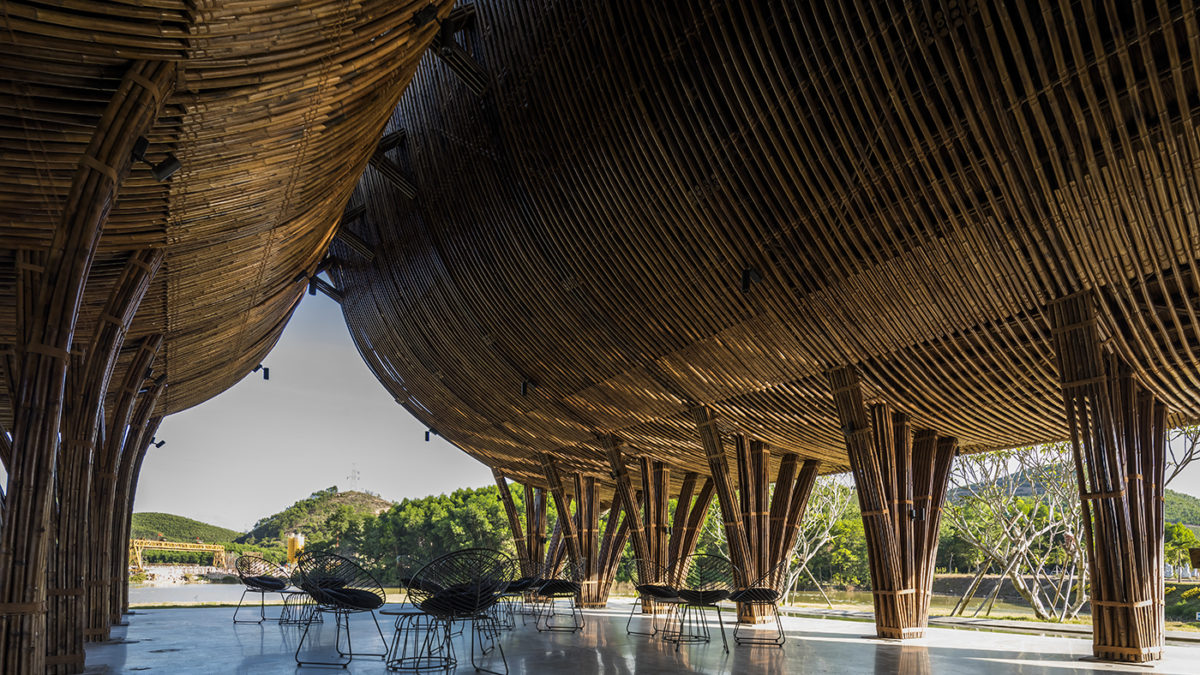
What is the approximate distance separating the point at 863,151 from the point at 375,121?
15.9 feet

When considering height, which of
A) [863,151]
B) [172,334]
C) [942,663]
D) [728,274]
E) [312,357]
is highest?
[312,357]

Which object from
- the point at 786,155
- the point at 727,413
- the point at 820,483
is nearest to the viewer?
the point at 786,155

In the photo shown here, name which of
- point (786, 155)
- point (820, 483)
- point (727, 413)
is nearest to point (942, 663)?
point (786, 155)

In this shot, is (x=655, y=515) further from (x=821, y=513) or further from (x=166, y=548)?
(x=166, y=548)

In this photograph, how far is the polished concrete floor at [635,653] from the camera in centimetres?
690

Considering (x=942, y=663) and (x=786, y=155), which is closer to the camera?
(x=942, y=663)

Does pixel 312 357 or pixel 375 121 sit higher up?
pixel 312 357

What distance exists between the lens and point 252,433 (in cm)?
7725

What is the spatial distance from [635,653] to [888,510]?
451 centimetres

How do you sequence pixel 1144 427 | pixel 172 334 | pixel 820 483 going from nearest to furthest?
1. pixel 1144 427
2. pixel 172 334
3. pixel 820 483

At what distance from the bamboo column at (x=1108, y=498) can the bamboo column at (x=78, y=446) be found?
361 inches

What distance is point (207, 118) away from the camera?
5.09 metres

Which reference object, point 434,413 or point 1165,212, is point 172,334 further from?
point 1165,212

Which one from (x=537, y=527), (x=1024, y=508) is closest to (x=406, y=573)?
(x=537, y=527)
